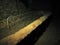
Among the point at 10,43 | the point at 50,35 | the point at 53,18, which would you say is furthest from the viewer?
the point at 53,18

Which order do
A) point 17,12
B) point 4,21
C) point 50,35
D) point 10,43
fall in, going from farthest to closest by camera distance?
point 17,12
point 50,35
point 4,21
point 10,43

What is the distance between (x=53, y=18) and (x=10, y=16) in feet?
11.3

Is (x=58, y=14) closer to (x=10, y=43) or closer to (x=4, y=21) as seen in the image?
(x=4, y=21)

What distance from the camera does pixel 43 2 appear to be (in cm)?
828

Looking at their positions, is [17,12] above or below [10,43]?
below

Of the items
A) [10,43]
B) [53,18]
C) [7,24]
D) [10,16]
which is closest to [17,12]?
[10,16]

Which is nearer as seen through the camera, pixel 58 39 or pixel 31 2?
pixel 58 39

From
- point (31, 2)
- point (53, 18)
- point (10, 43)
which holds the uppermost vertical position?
point (10, 43)

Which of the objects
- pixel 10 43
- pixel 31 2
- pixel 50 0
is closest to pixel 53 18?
pixel 50 0

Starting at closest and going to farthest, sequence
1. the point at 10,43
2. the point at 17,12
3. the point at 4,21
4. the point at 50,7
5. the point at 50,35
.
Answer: the point at 10,43 < the point at 4,21 < the point at 50,35 < the point at 17,12 < the point at 50,7

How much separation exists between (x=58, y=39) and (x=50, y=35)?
0.44 metres

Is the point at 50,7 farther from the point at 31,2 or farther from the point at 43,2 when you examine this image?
the point at 31,2

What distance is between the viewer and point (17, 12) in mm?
5492

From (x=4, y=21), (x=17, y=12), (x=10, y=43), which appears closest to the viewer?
(x=10, y=43)
